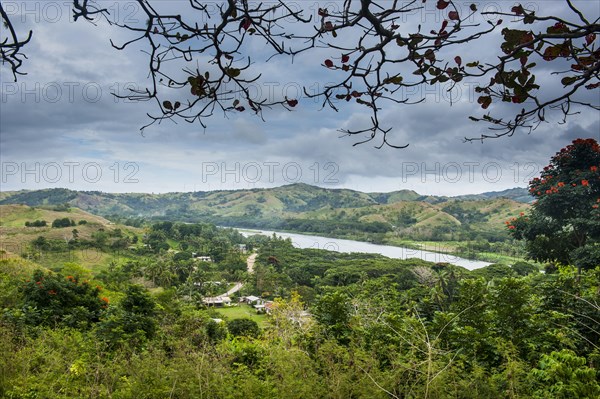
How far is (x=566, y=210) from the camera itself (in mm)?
9516

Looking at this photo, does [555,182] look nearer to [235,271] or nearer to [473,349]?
[473,349]

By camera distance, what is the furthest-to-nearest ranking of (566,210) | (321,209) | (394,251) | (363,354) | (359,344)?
1. (321,209)
2. (394,251)
3. (566,210)
4. (359,344)
5. (363,354)

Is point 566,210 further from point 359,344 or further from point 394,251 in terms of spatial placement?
point 394,251

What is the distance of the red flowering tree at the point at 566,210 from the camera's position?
8.95 meters

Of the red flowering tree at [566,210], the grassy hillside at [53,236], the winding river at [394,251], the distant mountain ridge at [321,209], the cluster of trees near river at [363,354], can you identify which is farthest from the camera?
the distant mountain ridge at [321,209]

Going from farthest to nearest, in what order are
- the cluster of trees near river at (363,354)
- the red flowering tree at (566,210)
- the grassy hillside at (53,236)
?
the grassy hillside at (53,236) → the red flowering tree at (566,210) → the cluster of trees near river at (363,354)

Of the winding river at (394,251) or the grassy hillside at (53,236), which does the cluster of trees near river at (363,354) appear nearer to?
the grassy hillside at (53,236)

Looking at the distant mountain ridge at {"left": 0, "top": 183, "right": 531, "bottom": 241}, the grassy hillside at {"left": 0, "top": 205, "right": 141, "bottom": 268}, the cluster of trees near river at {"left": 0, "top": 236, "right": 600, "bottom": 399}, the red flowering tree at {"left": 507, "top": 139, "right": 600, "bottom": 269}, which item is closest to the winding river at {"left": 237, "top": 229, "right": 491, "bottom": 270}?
the distant mountain ridge at {"left": 0, "top": 183, "right": 531, "bottom": 241}

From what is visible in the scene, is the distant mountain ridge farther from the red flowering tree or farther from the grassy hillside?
the red flowering tree

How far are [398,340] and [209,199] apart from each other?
7371 inches

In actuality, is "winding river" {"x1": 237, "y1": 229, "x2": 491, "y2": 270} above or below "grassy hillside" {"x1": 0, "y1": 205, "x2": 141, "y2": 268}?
below

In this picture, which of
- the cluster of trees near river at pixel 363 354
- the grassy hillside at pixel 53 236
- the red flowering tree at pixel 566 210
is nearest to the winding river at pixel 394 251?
the grassy hillside at pixel 53 236

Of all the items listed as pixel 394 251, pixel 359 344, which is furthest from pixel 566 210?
pixel 394 251

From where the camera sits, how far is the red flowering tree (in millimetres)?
8953
